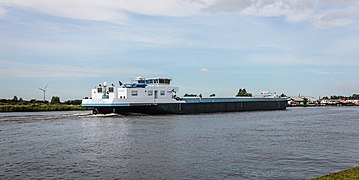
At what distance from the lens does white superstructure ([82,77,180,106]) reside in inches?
2219

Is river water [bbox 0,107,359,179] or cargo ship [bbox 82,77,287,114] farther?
cargo ship [bbox 82,77,287,114]

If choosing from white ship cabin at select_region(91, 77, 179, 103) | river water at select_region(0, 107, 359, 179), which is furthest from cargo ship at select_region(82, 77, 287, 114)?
river water at select_region(0, 107, 359, 179)

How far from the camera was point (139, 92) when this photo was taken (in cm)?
5819

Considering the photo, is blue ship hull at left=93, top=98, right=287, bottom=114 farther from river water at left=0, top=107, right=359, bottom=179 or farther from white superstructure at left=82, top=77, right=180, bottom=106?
river water at left=0, top=107, right=359, bottom=179

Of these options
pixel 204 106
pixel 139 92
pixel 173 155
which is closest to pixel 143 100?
pixel 139 92

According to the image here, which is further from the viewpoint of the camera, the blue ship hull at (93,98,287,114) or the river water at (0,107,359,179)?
the blue ship hull at (93,98,287,114)

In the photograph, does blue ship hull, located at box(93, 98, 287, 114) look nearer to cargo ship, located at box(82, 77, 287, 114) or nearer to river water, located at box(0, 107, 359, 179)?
cargo ship, located at box(82, 77, 287, 114)

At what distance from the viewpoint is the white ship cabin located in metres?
57.2

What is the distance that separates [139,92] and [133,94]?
3.51ft

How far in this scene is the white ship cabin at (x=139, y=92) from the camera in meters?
57.2

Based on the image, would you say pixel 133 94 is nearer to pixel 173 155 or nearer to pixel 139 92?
pixel 139 92

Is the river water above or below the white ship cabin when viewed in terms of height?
below

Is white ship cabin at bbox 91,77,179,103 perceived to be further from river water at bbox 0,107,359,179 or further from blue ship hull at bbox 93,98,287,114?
river water at bbox 0,107,359,179

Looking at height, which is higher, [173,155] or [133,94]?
[133,94]
